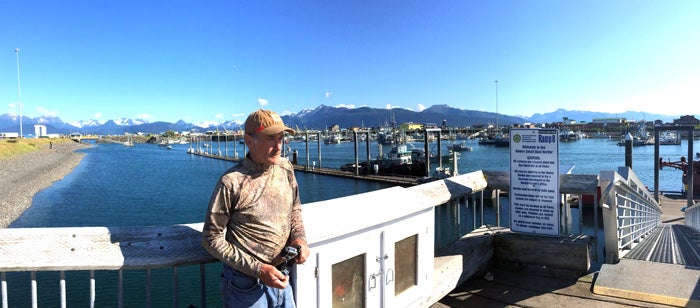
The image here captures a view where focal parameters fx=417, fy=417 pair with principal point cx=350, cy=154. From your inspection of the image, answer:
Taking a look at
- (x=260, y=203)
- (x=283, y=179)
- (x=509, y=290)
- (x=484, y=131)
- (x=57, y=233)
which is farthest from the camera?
(x=484, y=131)

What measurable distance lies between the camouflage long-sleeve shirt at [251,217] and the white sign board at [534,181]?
332cm

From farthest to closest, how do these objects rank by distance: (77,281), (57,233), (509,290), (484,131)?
(484,131)
(77,281)
(509,290)
(57,233)

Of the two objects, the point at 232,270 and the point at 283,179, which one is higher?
the point at 283,179

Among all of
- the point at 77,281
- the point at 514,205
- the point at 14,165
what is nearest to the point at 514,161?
the point at 514,205

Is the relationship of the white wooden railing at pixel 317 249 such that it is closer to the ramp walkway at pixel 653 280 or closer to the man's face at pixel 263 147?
the man's face at pixel 263 147

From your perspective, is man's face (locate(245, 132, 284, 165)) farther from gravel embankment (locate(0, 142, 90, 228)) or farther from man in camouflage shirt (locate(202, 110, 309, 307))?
gravel embankment (locate(0, 142, 90, 228))

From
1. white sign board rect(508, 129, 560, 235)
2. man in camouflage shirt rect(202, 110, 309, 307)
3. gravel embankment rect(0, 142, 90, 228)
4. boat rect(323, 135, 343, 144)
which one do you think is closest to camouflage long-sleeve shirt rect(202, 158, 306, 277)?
man in camouflage shirt rect(202, 110, 309, 307)

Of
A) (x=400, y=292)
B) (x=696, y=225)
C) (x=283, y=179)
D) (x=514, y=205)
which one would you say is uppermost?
(x=283, y=179)

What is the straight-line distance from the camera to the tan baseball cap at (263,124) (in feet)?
6.93

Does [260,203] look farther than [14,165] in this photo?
No

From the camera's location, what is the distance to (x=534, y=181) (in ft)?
15.4

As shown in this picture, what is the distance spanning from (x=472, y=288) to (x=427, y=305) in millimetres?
902

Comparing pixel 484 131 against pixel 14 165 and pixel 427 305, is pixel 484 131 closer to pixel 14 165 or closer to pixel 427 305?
pixel 14 165

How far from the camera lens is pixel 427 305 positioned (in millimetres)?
3594
